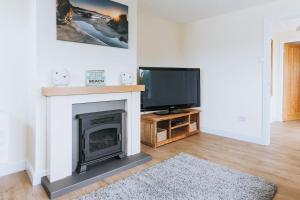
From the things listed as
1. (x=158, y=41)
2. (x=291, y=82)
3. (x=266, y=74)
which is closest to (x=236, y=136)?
(x=266, y=74)

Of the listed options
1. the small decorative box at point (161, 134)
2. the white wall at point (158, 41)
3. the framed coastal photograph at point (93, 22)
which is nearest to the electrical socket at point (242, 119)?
the small decorative box at point (161, 134)

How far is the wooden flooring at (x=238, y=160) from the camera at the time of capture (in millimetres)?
2037

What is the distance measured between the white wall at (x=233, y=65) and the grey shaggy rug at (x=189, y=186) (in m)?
1.50

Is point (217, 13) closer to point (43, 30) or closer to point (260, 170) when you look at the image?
point (260, 170)

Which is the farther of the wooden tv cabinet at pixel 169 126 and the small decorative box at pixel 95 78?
the wooden tv cabinet at pixel 169 126

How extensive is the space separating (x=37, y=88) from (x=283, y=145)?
12.0ft

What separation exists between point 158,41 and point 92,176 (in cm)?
276

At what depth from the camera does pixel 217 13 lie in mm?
3779

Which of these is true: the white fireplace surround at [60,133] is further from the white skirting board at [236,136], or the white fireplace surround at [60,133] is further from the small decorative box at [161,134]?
the white skirting board at [236,136]

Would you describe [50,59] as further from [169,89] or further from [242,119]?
[242,119]

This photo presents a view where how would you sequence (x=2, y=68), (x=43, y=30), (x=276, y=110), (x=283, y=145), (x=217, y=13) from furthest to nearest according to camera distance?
1. (x=276, y=110)
2. (x=217, y=13)
3. (x=283, y=145)
4. (x=2, y=68)
5. (x=43, y=30)

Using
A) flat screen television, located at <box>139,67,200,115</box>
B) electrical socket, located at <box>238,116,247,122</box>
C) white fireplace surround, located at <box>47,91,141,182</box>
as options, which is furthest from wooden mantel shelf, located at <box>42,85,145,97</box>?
electrical socket, located at <box>238,116,247,122</box>

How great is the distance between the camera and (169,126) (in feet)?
11.6

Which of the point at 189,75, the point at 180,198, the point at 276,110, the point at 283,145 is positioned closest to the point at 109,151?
the point at 180,198
